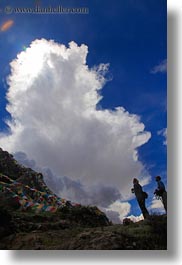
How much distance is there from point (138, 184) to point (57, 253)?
1.41 m

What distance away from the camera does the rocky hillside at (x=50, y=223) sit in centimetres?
503

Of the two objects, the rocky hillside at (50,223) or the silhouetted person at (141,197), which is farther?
the silhouetted person at (141,197)

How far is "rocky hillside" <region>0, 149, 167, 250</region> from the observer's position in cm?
503

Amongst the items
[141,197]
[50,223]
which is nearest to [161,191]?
[141,197]

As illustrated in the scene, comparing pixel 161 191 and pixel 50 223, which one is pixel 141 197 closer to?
pixel 161 191

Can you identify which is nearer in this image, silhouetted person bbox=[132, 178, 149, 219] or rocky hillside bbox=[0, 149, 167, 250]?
rocky hillside bbox=[0, 149, 167, 250]

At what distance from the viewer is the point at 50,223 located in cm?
515

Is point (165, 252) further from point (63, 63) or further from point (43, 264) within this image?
point (63, 63)

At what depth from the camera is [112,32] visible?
5.39 metres

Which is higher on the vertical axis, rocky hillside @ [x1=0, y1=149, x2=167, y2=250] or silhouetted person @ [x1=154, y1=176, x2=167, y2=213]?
silhouetted person @ [x1=154, y1=176, x2=167, y2=213]

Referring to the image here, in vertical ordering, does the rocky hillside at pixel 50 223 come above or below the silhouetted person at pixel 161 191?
below

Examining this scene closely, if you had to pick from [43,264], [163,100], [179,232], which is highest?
[163,100]

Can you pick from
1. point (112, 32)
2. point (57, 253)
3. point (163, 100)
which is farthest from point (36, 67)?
point (57, 253)

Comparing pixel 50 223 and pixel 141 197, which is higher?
pixel 141 197
